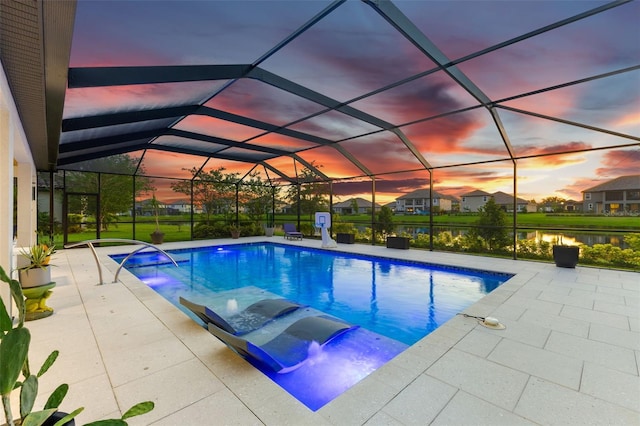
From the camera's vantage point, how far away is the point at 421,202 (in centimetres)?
1353

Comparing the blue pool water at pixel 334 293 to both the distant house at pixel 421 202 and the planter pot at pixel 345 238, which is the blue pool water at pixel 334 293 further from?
the distant house at pixel 421 202

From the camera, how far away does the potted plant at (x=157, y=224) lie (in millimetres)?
11766

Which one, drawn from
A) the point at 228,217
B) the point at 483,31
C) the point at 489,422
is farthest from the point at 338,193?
the point at 489,422

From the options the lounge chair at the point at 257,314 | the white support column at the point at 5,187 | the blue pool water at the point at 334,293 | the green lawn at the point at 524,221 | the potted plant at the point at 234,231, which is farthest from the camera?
the potted plant at the point at 234,231

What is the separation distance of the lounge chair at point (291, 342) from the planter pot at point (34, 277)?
101 inches

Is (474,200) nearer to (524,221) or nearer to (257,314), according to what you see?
(524,221)

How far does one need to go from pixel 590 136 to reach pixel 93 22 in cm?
947

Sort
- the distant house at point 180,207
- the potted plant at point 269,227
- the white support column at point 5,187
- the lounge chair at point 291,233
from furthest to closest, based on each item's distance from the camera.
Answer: the potted plant at point 269,227
the distant house at point 180,207
the lounge chair at point 291,233
the white support column at point 5,187

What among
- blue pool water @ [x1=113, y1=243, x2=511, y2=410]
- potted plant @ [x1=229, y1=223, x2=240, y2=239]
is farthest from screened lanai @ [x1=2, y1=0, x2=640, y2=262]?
potted plant @ [x1=229, y1=223, x2=240, y2=239]

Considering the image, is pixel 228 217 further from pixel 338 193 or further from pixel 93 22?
pixel 93 22

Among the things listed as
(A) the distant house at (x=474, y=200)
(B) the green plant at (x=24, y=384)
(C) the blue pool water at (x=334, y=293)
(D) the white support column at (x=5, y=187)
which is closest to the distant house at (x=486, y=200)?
(A) the distant house at (x=474, y=200)

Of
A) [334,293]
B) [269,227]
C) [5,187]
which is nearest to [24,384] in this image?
[5,187]

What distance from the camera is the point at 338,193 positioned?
44.7ft

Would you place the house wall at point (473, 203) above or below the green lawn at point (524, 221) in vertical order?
above
